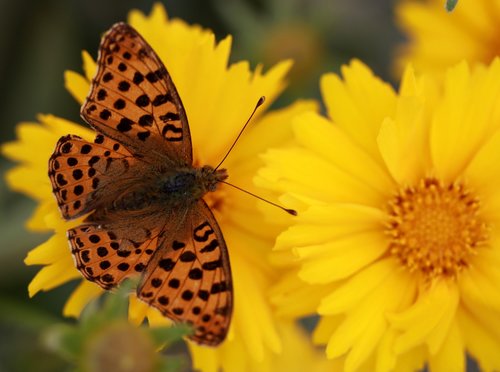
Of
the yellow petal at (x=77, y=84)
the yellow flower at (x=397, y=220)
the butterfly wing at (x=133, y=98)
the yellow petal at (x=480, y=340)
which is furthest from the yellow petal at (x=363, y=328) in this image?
the yellow petal at (x=77, y=84)

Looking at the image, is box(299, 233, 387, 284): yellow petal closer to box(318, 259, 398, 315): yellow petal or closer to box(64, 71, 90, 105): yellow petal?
box(318, 259, 398, 315): yellow petal

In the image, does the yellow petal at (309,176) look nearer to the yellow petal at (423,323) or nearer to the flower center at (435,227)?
the flower center at (435,227)

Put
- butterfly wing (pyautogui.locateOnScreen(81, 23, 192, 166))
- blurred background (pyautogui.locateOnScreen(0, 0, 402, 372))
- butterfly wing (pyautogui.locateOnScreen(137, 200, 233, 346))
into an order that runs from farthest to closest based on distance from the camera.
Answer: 1. blurred background (pyautogui.locateOnScreen(0, 0, 402, 372))
2. butterfly wing (pyautogui.locateOnScreen(81, 23, 192, 166))
3. butterfly wing (pyautogui.locateOnScreen(137, 200, 233, 346))

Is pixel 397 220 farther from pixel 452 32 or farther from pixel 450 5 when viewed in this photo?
pixel 452 32

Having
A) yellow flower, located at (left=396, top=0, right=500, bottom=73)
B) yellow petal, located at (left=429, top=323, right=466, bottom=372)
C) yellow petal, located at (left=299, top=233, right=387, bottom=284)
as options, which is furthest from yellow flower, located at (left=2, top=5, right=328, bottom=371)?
yellow flower, located at (left=396, top=0, right=500, bottom=73)

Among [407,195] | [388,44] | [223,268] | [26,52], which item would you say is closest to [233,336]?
[223,268]

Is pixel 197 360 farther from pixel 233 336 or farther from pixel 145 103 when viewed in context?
pixel 145 103
